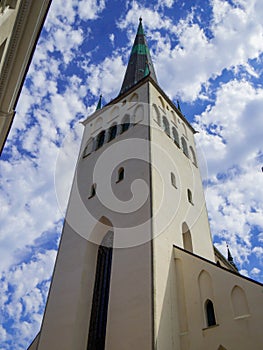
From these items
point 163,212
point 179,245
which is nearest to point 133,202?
point 163,212

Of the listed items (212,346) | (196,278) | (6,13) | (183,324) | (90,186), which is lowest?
(212,346)

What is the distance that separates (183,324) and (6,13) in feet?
25.7

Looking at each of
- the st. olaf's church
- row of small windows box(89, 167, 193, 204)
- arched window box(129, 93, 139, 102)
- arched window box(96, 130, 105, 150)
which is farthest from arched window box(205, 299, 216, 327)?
arched window box(129, 93, 139, 102)

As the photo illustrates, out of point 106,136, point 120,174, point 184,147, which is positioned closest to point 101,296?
point 120,174

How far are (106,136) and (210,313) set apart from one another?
9.55 meters

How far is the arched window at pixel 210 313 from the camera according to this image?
777cm

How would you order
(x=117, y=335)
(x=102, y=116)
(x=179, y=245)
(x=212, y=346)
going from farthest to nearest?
(x=102, y=116) < (x=179, y=245) < (x=117, y=335) < (x=212, y=346)

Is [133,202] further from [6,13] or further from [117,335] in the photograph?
[6,13]

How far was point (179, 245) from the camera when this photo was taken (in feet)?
33.8

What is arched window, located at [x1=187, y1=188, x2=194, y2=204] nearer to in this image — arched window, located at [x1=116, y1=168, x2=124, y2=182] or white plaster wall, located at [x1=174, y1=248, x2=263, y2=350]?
arched window, located at [x1=116, y1=168, x2=124, y2=182]

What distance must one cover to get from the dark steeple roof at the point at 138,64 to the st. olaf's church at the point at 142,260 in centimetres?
484

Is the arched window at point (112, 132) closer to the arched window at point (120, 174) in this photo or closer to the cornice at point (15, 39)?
the arched window at point (120, 174)

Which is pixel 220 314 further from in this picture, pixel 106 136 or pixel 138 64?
pixel 138 64

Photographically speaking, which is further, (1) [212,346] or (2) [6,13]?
(1) [212,346]
